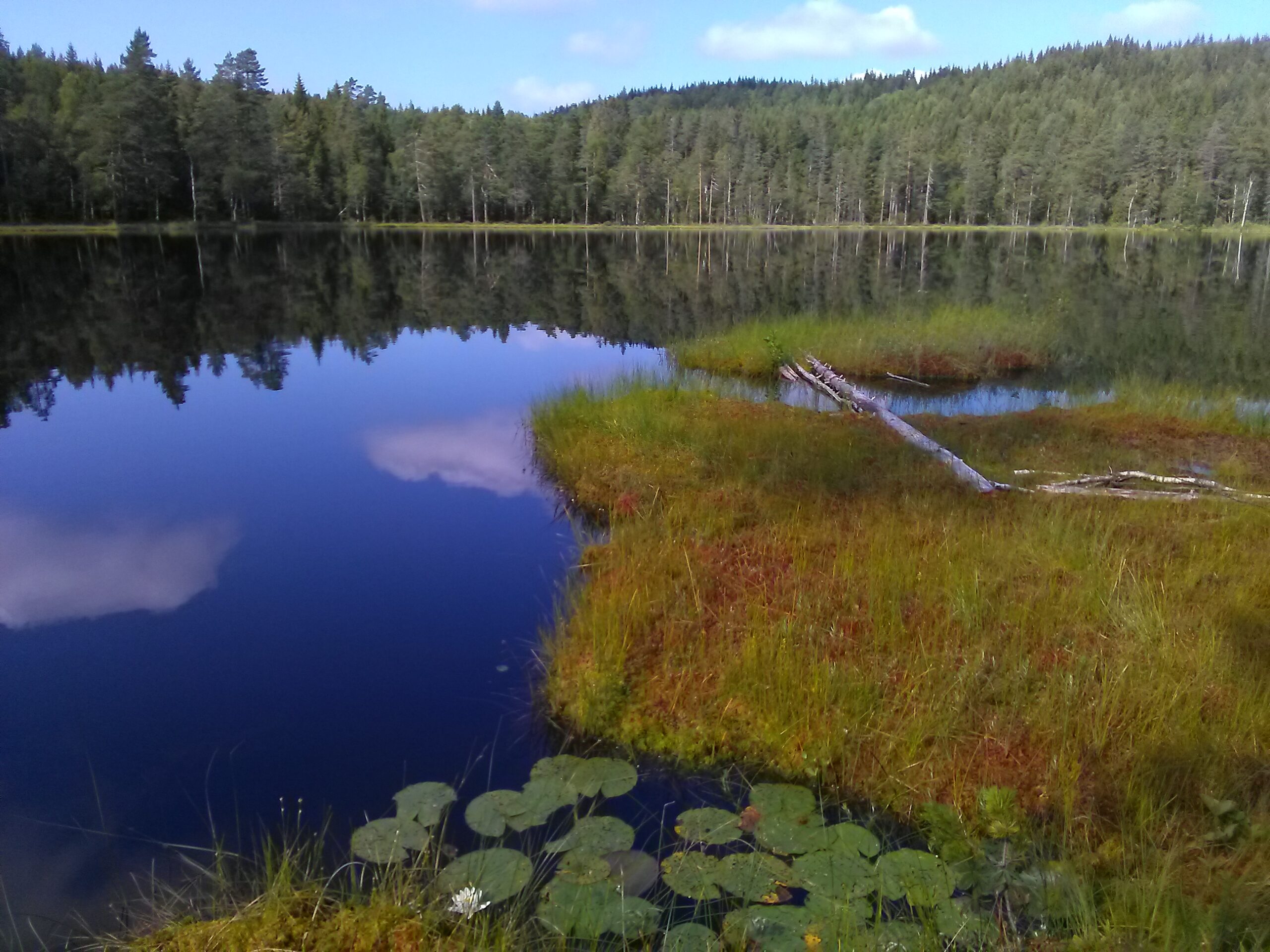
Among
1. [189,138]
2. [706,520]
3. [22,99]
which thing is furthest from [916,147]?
[706,520]

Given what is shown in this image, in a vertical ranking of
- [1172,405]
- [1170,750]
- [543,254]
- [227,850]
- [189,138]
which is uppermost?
[189,138]

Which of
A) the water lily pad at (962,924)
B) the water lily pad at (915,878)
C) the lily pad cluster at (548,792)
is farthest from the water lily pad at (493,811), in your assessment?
the water lily pad at (962,924)

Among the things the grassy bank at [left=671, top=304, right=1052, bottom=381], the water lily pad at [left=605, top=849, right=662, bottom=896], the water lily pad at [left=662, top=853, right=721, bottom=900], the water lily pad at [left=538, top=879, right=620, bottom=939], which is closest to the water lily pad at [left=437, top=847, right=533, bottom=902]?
the water lily pad at [left=538, top=879, right=620, bottom=939]

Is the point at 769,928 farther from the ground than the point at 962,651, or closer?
closer

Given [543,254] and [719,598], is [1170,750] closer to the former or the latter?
[719,598]

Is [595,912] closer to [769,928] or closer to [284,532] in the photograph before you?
[769,928]

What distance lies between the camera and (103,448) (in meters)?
11.9

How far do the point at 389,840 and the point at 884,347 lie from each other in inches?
631

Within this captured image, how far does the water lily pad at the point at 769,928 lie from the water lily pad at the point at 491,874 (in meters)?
0.91

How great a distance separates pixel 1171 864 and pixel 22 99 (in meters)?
82.4

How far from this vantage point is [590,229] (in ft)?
306

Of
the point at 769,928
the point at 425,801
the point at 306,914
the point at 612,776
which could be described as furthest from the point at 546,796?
the point at 769,928

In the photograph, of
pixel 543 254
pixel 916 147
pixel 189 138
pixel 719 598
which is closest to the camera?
pixel 719 598

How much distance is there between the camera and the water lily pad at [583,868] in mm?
3881
